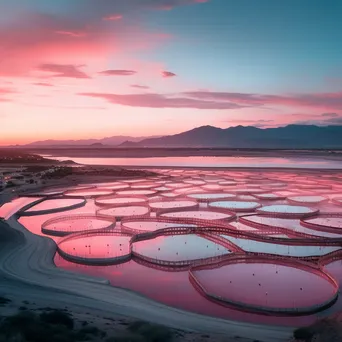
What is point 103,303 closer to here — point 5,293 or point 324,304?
point 5,293

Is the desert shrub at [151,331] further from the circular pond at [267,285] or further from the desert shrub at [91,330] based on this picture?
the circular pond at [267,285]

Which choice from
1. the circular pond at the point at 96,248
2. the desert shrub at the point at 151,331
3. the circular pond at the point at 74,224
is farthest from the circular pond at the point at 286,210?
the desert shrub at the point at 151,331

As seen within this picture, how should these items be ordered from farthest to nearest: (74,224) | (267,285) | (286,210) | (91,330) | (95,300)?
1. (286,210)
2. (74,224)
3. (267,285)
4. (95,300)
5. (91,330)

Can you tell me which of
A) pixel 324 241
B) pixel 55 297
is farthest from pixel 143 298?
pixel 324 241

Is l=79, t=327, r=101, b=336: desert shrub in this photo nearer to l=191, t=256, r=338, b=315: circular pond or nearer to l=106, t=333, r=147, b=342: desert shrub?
l=106, t=333, r=147, b=342: desert shrub

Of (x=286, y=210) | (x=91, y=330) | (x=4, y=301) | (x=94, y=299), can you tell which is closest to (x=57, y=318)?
(x=91, y=330)

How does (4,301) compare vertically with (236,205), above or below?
below

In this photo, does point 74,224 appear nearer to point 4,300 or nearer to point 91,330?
point 4,300
